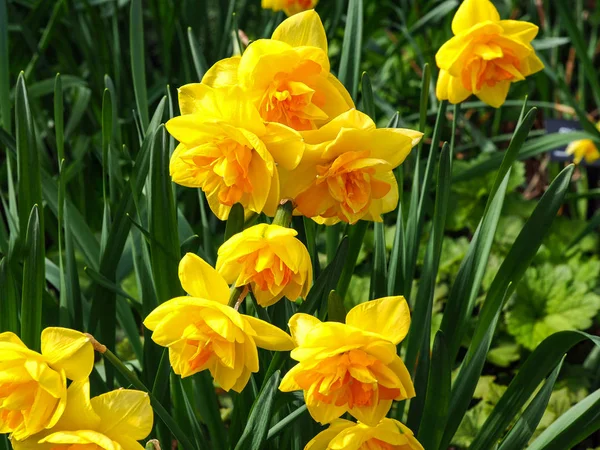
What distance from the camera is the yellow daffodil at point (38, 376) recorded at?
0.70 m

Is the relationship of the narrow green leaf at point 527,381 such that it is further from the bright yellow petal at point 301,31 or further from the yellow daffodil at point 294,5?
the yellow daffodil at point 294,5

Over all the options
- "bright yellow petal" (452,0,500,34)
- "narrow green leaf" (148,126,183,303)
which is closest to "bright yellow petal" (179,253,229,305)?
"narrow green leaf" (148,126,183,303)

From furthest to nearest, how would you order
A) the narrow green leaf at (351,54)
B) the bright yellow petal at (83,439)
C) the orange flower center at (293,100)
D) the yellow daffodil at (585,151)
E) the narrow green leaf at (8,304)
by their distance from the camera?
the yellow daffodil at (585,151), the narrow green leaf at (351,54), the narrow green leaf at (8,304), the orange flower center at (293,100), the bright yellow petal at (83,439)

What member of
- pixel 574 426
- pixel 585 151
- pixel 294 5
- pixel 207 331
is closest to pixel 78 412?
pixel 207 331

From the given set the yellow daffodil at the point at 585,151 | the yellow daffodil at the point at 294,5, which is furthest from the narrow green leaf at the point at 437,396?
the yellow daffodil at the point at 585,151

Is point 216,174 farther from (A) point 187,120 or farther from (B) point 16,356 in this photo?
(B) point 16,356

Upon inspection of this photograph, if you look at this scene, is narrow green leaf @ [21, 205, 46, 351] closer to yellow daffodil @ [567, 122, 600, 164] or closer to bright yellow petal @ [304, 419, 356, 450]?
bright yellow petal @ [304, 419, 356, 450]

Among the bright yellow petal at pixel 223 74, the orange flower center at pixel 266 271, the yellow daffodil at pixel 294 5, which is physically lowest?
the orange flower center at pixel 266 271

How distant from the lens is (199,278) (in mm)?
758

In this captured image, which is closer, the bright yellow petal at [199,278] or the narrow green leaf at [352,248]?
the bright yellow petal at [199,278]

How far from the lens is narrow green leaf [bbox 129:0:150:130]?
122cm

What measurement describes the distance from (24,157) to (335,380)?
0.56 meters

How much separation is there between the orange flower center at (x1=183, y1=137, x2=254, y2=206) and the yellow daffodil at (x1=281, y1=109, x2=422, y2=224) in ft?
0.16

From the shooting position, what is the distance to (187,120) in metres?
0.78
